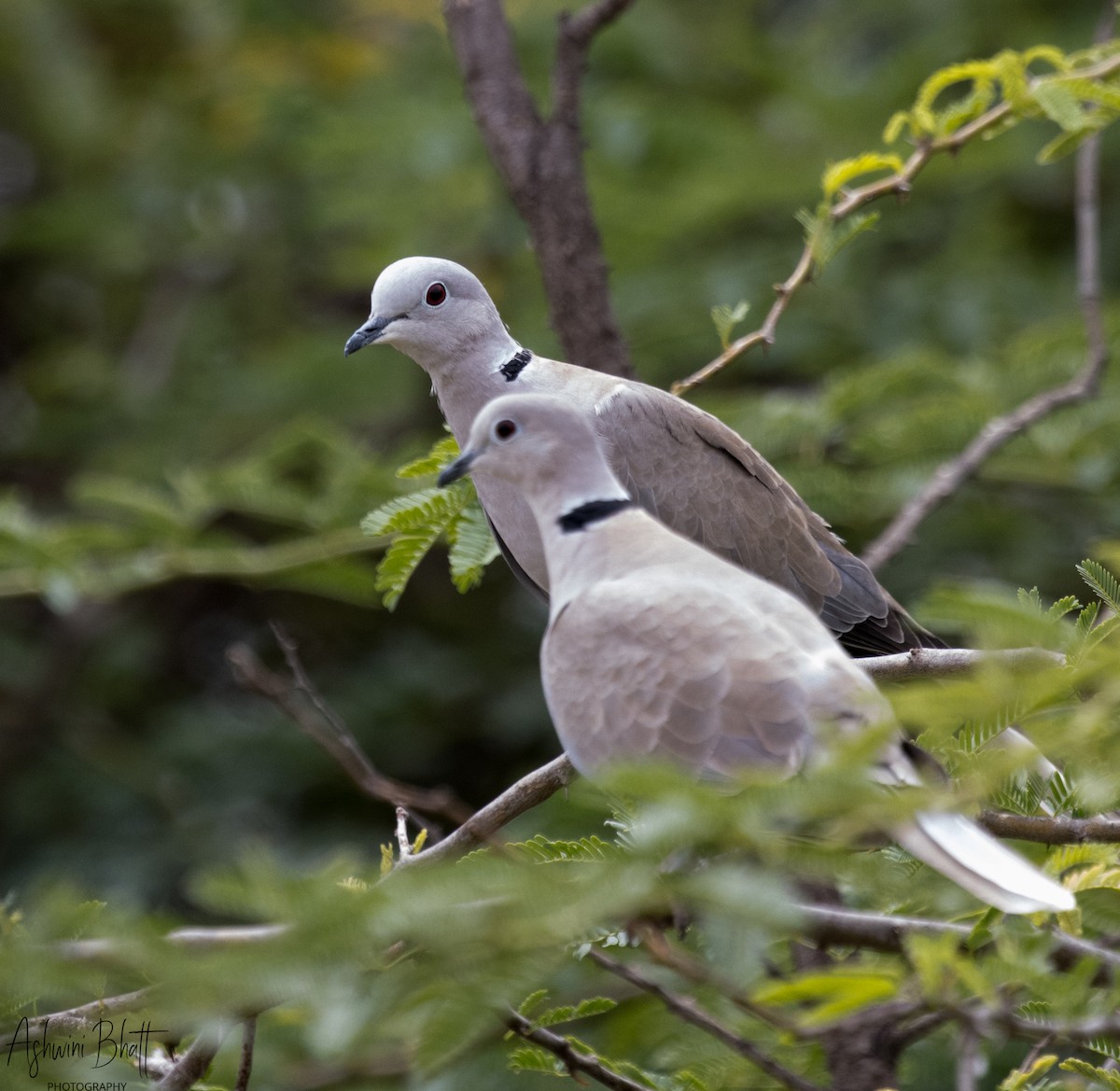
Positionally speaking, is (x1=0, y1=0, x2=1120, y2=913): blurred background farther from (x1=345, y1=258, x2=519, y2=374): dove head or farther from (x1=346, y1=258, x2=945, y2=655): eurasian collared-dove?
(x1=345, y1=258, x2=519, y2=374): dove head

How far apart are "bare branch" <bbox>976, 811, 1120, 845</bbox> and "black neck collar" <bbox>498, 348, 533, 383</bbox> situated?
5.07 feet

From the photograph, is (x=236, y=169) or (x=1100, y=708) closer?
(x=1100, y=708)

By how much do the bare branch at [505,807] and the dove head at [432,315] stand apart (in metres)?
1.15

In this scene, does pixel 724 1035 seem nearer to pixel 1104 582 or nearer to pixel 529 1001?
pixel 529 1001

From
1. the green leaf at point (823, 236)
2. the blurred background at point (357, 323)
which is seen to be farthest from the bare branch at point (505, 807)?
the blurred background at point (357, 323)

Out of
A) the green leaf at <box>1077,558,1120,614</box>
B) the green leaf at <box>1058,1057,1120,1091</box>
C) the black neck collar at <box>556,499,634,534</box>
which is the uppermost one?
the black neck collar at <box>556,499,634,534</box>

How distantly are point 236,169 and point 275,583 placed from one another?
345cm

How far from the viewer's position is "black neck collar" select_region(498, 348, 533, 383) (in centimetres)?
311

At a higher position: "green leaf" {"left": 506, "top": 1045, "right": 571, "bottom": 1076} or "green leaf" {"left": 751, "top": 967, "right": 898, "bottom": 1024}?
"green leaf" {"left": 751, "top": 967, "right": 898, "bottom": 1024}

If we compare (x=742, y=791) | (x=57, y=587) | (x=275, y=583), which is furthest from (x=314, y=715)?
(x=742, y=791)

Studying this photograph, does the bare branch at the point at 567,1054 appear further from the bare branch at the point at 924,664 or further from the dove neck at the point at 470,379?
the dove neck at the point at 470,379

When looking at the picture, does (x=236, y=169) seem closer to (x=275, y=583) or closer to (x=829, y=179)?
(x=275, y=583)

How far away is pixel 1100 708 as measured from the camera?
1498 mm

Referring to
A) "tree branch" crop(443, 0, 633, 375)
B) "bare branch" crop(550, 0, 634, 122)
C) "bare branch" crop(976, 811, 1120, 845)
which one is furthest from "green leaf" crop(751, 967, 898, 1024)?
"bare branch" crop(550, 0, 634, 122)
